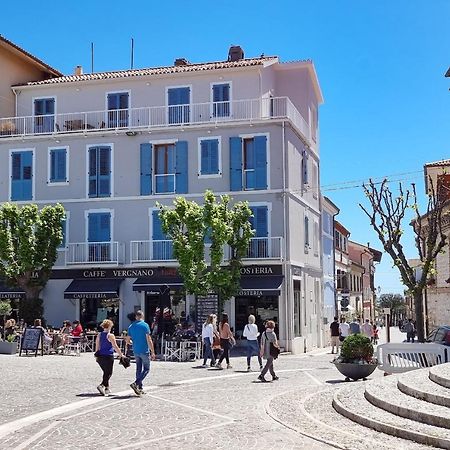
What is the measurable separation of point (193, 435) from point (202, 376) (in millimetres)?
8776

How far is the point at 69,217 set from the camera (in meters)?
32.7

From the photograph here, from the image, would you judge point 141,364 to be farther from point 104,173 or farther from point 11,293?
point 104,173

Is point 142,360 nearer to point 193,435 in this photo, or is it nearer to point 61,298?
point 193,435

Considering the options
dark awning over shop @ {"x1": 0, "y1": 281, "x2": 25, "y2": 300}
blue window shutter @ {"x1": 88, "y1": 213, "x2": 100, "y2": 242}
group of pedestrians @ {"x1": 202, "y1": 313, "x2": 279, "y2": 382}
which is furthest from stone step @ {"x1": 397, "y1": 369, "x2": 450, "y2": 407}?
dark awning over shop @ {"x1": 0, "y1": 281, "x2": 25, "y2": 300}

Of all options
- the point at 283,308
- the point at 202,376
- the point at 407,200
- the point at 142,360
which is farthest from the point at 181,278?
the point at 142,360

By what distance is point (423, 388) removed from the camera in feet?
38.1

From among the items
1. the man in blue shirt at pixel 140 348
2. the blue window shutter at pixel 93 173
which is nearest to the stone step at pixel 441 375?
the man in blue shirt at pixel 140 348

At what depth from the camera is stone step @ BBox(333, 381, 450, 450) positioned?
923cm

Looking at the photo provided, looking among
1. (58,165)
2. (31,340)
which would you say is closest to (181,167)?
(58,165)

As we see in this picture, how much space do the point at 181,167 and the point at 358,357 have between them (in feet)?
54.5

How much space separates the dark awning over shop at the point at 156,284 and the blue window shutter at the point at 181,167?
149 inches

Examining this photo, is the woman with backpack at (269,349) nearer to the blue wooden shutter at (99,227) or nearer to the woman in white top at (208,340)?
the woman in white top at (208,340)

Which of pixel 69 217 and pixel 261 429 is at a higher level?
pixel 69 217

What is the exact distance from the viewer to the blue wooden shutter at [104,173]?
32375 mm
